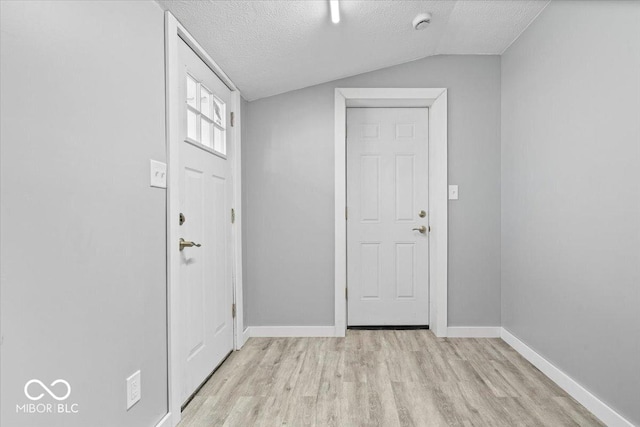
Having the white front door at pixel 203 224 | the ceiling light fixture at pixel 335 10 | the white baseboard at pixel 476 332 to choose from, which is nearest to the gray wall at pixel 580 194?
the white baseboard at pixel 476 332

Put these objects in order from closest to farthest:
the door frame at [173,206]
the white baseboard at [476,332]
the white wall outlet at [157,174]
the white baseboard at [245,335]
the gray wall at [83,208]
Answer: the gray wall at [83,208]
the white wall outlet at [157,174]
the door frame at [173,206]
the white baseboard at [245,335]
the white baseboard at [476,332]

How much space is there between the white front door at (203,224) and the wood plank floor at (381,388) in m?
0.22

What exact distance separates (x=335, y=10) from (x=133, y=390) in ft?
6.67

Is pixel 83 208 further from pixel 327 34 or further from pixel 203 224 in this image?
pixel 327 34

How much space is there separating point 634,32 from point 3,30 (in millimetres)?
2306

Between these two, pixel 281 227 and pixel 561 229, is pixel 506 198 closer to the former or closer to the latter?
pixel 561 229

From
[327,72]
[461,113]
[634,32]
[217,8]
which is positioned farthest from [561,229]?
[217,8]

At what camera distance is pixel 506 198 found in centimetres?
304

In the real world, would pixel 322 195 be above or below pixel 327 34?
below

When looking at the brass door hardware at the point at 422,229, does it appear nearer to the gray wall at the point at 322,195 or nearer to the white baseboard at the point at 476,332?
the gray wall at the point at 322,195

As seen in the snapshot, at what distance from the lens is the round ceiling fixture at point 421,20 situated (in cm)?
243

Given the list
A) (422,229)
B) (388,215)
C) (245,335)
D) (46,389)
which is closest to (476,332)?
(422,229)

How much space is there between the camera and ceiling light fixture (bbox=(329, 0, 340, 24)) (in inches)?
78.7

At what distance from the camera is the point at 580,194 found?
206 cm
